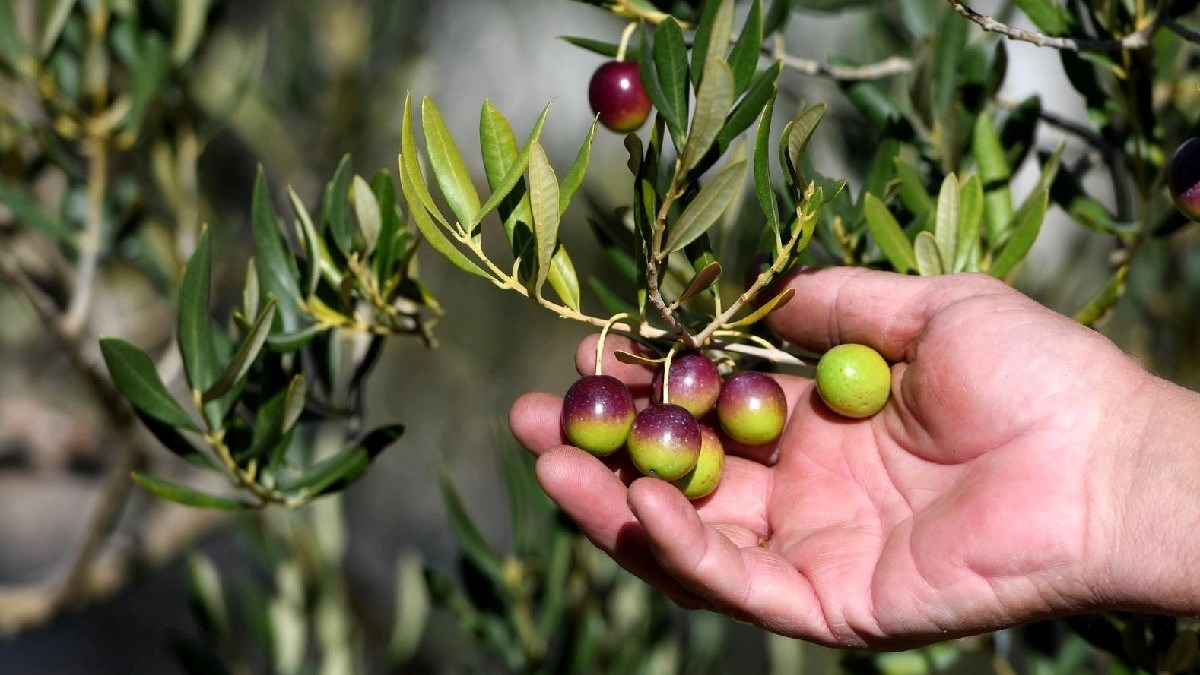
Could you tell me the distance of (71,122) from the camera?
1642mm

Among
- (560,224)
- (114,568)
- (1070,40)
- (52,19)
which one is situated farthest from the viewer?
(114,568)

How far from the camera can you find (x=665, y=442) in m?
1.10

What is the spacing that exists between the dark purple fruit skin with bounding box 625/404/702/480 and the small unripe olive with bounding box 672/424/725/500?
0.10 m

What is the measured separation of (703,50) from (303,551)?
5.23 feet

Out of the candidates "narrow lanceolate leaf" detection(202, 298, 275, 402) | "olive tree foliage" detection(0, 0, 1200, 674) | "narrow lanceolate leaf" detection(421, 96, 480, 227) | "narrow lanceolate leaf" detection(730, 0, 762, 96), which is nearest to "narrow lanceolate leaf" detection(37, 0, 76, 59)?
"olive tree foliage" detection(0, 0, 1200, 674)

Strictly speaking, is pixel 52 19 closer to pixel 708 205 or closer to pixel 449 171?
pixel 449 171

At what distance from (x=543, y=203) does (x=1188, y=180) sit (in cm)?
69

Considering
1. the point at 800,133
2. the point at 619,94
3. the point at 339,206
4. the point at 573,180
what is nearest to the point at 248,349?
the point at 339,206

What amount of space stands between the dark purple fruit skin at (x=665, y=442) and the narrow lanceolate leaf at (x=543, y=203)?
8.9 inches

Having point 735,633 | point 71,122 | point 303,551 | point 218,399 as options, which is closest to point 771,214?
point 218,399

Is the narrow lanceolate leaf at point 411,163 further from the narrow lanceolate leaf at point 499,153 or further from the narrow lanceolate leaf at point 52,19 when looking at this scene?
the narrow lanceolate leaf at point 52,19

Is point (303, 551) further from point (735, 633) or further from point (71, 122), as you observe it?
point (735, 633)

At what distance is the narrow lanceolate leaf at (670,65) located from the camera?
973 mm

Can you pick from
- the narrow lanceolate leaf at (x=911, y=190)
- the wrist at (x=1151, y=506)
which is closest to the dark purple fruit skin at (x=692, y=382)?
the narrow lanceolate leaf at (x=911, y=190)
